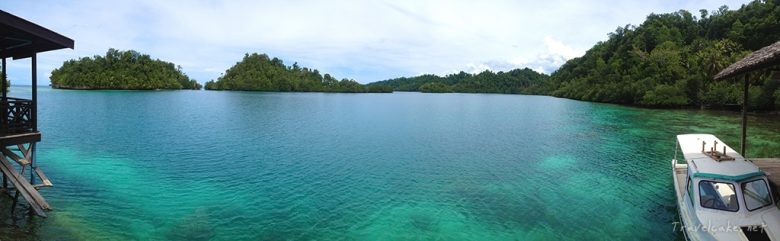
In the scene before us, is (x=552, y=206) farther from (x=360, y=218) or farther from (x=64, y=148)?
(x=64, y=148)

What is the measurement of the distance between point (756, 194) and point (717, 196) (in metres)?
0.95

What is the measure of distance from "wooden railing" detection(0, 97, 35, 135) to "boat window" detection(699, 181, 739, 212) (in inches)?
732

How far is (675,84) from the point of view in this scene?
72.0 m

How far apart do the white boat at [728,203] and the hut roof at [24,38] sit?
56.1 ft

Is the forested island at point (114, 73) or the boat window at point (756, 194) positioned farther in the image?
the forested island at point (114, 73)

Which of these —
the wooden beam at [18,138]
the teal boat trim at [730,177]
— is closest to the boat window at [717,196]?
the teal boat trim at [730,177]

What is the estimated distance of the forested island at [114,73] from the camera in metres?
143

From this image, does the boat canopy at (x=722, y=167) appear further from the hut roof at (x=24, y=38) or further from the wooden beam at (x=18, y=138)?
the wooden beam at (x=18, y=138)

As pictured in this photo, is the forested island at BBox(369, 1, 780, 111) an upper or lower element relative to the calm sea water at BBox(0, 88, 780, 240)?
upper

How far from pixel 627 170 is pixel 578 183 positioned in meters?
4.24

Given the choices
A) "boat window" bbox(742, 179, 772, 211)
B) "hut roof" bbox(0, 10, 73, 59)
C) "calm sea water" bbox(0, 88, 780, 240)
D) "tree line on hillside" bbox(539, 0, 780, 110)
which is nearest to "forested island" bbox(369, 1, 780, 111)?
"tree line on hillside" bbox(539, 0, 780, 110)

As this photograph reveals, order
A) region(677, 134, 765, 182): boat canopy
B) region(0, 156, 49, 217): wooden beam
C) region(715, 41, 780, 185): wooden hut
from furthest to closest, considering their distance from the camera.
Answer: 1. region(0, 156, 49, 217): wooden beam
2. region(715, 41, 780, 185): wooden hut
3. region(677, 134, 765, 182): boat canopy

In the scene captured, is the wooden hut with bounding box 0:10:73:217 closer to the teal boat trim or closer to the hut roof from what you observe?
the hut roof

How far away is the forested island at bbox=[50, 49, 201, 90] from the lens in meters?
143
